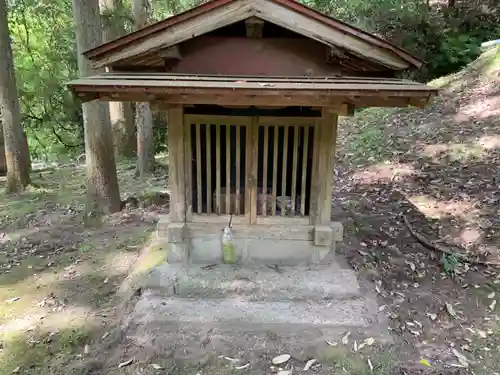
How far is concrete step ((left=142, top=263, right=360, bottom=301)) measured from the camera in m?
5.02

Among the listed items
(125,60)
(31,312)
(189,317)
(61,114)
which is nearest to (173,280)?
(189,317)

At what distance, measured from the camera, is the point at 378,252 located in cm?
648

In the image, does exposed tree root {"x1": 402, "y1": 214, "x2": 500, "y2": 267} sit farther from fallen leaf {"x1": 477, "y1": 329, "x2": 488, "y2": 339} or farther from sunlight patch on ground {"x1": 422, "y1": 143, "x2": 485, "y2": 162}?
sunlight patch on ground {"x1": 422, "y1": 143, "x2": 485, "y2": 162}

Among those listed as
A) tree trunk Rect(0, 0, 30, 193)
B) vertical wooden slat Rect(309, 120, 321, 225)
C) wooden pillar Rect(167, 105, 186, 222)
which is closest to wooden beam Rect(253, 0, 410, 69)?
vertical wooden slat Rect(309, 120, 321, 225)

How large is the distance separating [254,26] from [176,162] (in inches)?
73.3

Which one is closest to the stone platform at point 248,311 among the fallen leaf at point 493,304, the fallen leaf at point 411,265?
the fallen leaf at point 411,265

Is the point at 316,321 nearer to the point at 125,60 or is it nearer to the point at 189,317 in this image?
Result: the point at 189,317

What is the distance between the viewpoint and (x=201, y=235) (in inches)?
215

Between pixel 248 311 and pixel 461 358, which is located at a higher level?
pixel 248 311

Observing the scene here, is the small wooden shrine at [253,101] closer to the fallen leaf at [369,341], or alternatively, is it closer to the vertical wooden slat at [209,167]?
the vertical wooden slat at [209,167]

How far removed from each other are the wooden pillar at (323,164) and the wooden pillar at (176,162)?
1.66 metres

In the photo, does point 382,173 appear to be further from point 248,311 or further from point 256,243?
point 248,311

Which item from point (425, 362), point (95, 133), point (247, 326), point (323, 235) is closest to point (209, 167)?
point (323, 235)

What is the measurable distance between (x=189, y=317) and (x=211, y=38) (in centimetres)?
322
